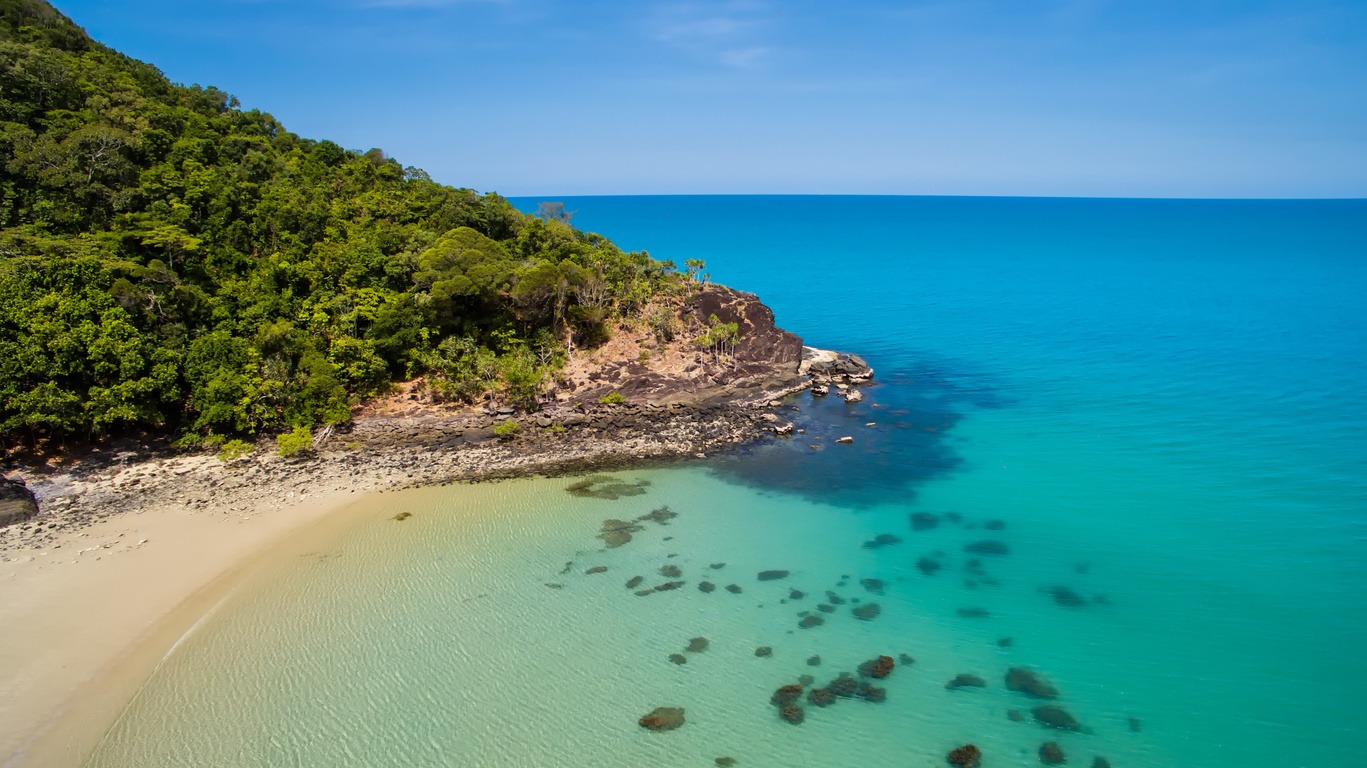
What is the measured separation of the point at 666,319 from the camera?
139ft

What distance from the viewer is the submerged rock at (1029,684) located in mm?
17391

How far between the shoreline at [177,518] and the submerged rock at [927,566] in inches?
472

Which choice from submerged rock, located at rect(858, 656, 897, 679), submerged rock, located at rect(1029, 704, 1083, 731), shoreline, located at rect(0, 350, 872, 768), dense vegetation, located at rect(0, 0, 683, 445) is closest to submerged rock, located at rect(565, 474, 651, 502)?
shoreline, located at rect(0, 350, 872, 768)

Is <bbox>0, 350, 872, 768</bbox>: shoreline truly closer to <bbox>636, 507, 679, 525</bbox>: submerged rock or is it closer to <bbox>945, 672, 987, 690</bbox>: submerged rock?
<bbox>636, 507, 679, 525</bbox>: submerged rock

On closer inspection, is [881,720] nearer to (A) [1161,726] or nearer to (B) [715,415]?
(A) [1161,726]

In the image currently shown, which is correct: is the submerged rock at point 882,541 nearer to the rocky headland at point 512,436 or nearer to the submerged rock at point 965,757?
the submerged rock at point 965,757

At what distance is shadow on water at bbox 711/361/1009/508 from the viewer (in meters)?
29.3

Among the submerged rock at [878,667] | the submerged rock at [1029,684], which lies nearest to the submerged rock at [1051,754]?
the submerged rock at [1029,684]

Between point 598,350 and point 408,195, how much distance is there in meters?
21.1

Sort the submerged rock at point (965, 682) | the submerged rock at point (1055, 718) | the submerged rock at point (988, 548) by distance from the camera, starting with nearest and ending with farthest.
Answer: the submerged rock at point (1055, 718) < the submerged rock at point (965, 682) < the submerged rock at point (988, 548)

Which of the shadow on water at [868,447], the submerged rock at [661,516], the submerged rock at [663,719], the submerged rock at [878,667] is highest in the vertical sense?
the shadow on water at [868,447]

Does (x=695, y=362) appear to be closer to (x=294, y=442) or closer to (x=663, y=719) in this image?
(x=294, y=442)

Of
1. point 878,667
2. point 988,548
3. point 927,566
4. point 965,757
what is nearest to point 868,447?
point 988,548

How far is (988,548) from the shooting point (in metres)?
24.5
